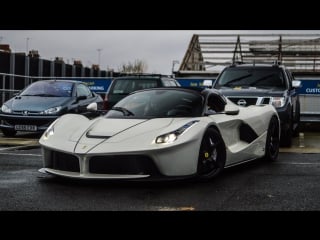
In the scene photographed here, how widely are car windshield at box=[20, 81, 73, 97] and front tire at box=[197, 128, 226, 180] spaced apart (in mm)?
7923

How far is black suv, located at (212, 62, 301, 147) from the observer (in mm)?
11305

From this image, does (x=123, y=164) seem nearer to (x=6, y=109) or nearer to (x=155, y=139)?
(x=155, y=139)

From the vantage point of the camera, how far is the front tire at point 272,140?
8.96 m

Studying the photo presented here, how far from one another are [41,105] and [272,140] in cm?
636

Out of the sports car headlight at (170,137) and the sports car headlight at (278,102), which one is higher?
the sports car headlight at (278,102)

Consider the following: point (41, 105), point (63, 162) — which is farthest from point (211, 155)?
point (41, 105)

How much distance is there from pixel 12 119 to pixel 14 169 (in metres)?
5.62

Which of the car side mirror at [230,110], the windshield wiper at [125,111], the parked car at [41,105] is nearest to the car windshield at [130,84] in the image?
the parked car at [41,105]

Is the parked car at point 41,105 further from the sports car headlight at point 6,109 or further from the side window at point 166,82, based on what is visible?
the side window at point 166,82

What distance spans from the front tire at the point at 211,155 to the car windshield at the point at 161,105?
1.35ft

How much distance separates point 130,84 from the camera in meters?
14.6

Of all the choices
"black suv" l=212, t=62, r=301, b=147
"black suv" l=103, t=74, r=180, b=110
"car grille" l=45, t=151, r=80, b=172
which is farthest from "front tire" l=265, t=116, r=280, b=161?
"black suv" l=103, t=74, r=180, b=110

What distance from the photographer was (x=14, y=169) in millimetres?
7922
